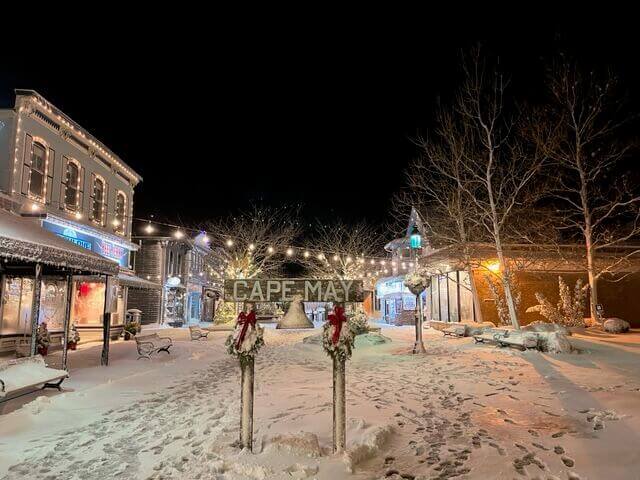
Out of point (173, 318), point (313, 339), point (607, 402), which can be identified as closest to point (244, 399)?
point (607, 402)

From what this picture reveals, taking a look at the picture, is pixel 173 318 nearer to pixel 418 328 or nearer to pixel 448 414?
pixel 418 328

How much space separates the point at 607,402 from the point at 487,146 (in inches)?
524

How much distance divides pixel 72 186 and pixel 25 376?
14.1 meters

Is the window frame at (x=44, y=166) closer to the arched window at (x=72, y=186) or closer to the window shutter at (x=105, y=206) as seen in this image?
the arched window at (x=72, y=186)

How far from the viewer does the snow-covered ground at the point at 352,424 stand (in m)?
5.14

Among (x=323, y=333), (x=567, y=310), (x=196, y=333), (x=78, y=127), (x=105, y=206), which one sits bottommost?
(x=196, y=333)

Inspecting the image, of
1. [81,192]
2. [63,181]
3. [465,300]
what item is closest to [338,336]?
[63,181]

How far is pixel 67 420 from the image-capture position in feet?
24.2

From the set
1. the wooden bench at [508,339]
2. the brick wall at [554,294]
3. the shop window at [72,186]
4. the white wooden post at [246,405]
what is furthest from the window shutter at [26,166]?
the brick wall at [554,294]

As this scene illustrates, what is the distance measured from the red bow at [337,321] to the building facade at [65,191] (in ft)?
43.5

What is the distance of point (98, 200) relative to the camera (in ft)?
75.5

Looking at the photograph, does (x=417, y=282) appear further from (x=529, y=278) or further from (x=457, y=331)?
(x=529, y=278)

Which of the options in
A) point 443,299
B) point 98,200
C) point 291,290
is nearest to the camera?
point 291,290

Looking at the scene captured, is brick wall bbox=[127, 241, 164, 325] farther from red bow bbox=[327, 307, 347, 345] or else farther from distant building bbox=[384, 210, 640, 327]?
red bow bbox=[327, 307, 347, 345]
